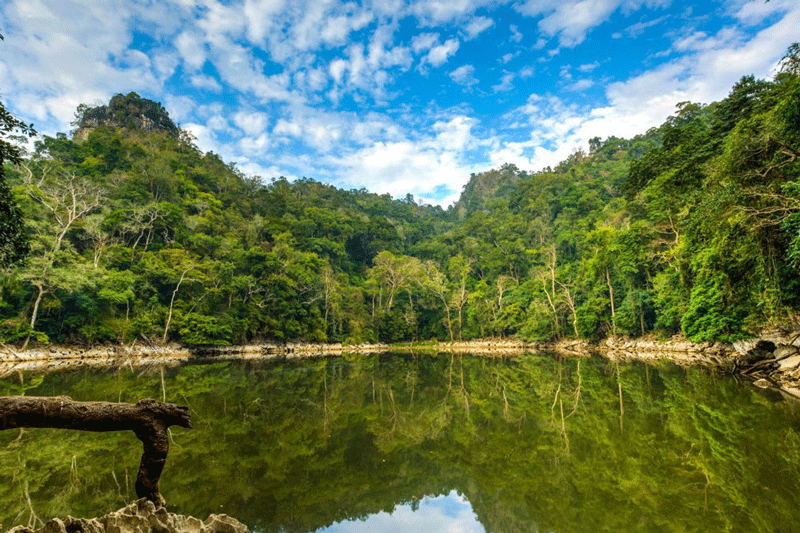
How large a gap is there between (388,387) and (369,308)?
2896 cm

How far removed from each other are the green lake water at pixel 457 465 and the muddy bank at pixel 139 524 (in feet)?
2.93

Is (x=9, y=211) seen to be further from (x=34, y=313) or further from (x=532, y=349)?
(x=532, y=349)

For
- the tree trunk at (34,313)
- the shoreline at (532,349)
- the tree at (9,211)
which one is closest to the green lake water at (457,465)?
the shoreline at (532,349)

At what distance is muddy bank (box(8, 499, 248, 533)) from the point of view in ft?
8.80

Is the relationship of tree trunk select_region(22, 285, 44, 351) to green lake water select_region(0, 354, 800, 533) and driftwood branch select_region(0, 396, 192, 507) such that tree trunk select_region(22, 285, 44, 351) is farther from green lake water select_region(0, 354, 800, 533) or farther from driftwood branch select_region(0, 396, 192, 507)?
driftwood branch select_region(0, 396, 192, 507)

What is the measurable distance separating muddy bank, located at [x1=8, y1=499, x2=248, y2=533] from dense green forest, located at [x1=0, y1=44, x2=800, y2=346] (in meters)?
Answer: 9.53

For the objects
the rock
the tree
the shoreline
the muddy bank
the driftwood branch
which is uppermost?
the tree

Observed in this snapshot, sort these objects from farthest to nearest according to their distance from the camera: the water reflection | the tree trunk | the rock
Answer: the tree trunk, the rock, the water reflection

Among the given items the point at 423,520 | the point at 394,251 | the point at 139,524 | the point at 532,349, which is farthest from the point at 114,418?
the point at 394,251

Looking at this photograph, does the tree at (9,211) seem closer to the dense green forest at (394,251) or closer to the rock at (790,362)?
the dense green forest at (394,251)

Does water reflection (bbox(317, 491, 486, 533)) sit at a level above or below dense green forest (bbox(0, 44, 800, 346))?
below

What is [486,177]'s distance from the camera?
96125 mm

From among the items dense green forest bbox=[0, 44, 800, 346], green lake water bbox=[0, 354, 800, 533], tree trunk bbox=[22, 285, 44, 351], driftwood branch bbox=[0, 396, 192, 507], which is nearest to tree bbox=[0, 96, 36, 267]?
dense green forest bbox=[0, 44, 800, 346]

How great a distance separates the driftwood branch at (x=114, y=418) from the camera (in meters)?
2.73
